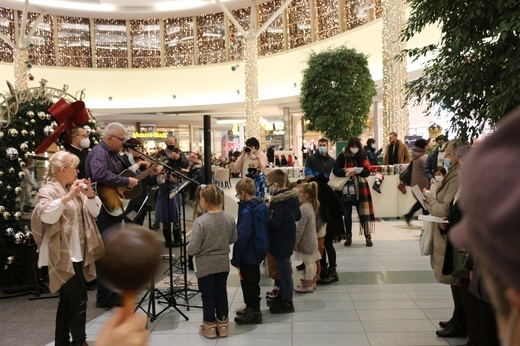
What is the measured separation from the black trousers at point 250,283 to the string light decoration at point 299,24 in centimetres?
1545

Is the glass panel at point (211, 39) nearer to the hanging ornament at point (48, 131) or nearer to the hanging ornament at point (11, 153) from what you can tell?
the hanging ornament at point (48, 131)

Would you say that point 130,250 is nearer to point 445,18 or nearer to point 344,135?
point 445,18

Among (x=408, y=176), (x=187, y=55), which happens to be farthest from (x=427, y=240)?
(x=187, y=55)

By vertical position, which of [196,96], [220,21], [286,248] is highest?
[220,21]

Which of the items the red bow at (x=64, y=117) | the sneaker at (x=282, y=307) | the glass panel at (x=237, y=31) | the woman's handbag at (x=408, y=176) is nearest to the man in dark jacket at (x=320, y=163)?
the woman's handbag at (x=408, y=176)

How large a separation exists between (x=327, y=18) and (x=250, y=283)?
50.1 ft

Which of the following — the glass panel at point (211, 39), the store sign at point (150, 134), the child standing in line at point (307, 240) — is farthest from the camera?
the store sign at point (150, 134)

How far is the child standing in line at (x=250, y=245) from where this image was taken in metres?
4.46

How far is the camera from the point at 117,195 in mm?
5148

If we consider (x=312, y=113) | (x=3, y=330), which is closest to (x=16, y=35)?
(x=312, y=113)

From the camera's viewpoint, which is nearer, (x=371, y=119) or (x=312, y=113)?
(x=312, y=113)

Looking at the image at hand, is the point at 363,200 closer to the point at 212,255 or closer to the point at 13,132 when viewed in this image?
the point at 212,255

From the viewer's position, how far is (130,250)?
1.03 m

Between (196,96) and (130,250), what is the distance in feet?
69.1
